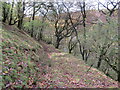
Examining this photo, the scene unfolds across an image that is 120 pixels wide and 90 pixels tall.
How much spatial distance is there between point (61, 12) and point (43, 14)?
117 inches

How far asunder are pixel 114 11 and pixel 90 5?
444cm

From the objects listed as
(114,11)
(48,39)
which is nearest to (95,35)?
(114,11)

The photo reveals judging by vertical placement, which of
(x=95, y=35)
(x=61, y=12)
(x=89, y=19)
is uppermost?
(x=61, y=12)

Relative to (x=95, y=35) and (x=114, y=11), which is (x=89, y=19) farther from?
(x=95, y=35)

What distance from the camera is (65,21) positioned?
2070 centimetres

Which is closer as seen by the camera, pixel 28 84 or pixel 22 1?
pixel 28 84

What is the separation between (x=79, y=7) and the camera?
1672 cm

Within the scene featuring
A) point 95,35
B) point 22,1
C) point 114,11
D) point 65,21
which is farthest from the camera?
point 65,21

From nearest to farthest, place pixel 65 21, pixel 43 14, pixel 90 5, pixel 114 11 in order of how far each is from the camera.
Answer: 1. pixel 114 11
2. pixel 90 5
3. pixel 43 14
4. pixel 65 21

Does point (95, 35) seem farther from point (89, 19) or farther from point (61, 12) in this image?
point (61, 12)

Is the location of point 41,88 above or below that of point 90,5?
below

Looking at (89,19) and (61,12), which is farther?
(61,12)

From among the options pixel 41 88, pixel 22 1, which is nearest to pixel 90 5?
pixel 22 1

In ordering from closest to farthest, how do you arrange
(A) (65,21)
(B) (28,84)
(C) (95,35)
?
(B) (28,84) → (C) (95,35) → (A) (65,21)
